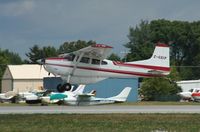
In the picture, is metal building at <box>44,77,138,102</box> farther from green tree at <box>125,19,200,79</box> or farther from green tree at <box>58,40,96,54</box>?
green tree at <box>58,40,96,54</box>

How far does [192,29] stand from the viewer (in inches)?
5325

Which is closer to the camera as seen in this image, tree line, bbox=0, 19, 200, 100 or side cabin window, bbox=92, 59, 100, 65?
side cabin window, bbox=92, 59, 100, 65

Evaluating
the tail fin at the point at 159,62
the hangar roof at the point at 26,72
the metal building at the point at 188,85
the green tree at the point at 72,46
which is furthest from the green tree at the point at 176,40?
the tail fin at the point at 159,62

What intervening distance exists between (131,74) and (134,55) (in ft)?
277

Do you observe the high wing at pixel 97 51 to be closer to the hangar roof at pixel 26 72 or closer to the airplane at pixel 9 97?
the airplane at pixel 9 97

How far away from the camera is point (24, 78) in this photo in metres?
106

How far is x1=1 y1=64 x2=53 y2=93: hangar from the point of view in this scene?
345 feet

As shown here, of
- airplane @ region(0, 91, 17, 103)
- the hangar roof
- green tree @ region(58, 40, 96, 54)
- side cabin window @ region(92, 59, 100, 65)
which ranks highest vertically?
green tree @ region(58, 40, 96, 54)

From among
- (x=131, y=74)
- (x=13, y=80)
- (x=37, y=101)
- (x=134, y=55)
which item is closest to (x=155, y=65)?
(x=131, y=74)

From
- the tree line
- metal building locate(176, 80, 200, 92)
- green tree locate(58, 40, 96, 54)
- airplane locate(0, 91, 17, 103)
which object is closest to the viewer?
airplane locate(0, 91, 17, 103)

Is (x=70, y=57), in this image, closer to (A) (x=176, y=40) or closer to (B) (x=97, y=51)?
(B) (x=97, y=51)

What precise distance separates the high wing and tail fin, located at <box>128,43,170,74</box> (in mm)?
3425

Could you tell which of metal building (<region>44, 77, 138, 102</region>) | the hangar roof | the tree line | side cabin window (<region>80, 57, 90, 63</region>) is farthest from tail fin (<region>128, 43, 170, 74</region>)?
the tree line

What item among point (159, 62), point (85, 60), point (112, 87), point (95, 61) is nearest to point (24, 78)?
point (112, 87)
